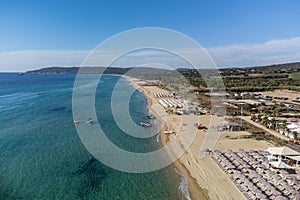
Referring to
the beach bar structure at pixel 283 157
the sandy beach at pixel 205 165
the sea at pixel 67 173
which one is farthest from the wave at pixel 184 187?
the beach bar structure at pixel 283 157

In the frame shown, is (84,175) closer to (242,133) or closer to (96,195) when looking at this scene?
(96,195)

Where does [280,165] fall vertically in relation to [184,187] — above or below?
above

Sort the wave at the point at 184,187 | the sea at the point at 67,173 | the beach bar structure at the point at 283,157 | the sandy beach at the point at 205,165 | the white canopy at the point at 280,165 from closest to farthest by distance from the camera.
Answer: the sandy beach at the point at 205,165
the wave at the point at 184,187
the sea at the point at 67,173
the white canopy at the point at 280,165
the beach bar structure at the point at 283,157

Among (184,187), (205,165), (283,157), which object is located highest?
(283,157)

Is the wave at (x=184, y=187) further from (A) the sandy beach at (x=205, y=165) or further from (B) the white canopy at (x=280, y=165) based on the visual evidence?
(B) the white canopy at (x=280, y=165)

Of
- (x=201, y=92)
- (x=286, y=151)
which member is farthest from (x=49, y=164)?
(x=201, y=92)

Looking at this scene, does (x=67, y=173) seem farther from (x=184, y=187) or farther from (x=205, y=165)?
(x=205, y=165)

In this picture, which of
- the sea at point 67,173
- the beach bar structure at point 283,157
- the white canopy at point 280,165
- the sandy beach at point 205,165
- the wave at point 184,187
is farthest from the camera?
the beach bar structure at point 283,157

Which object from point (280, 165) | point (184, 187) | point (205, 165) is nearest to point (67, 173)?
point (184, 187)

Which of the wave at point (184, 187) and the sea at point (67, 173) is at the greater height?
the sea at point (67, 173)

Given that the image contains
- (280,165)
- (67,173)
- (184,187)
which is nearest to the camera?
(184,187)

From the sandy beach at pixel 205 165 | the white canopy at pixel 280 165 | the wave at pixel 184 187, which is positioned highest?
the white canopy at pixel 280 165
